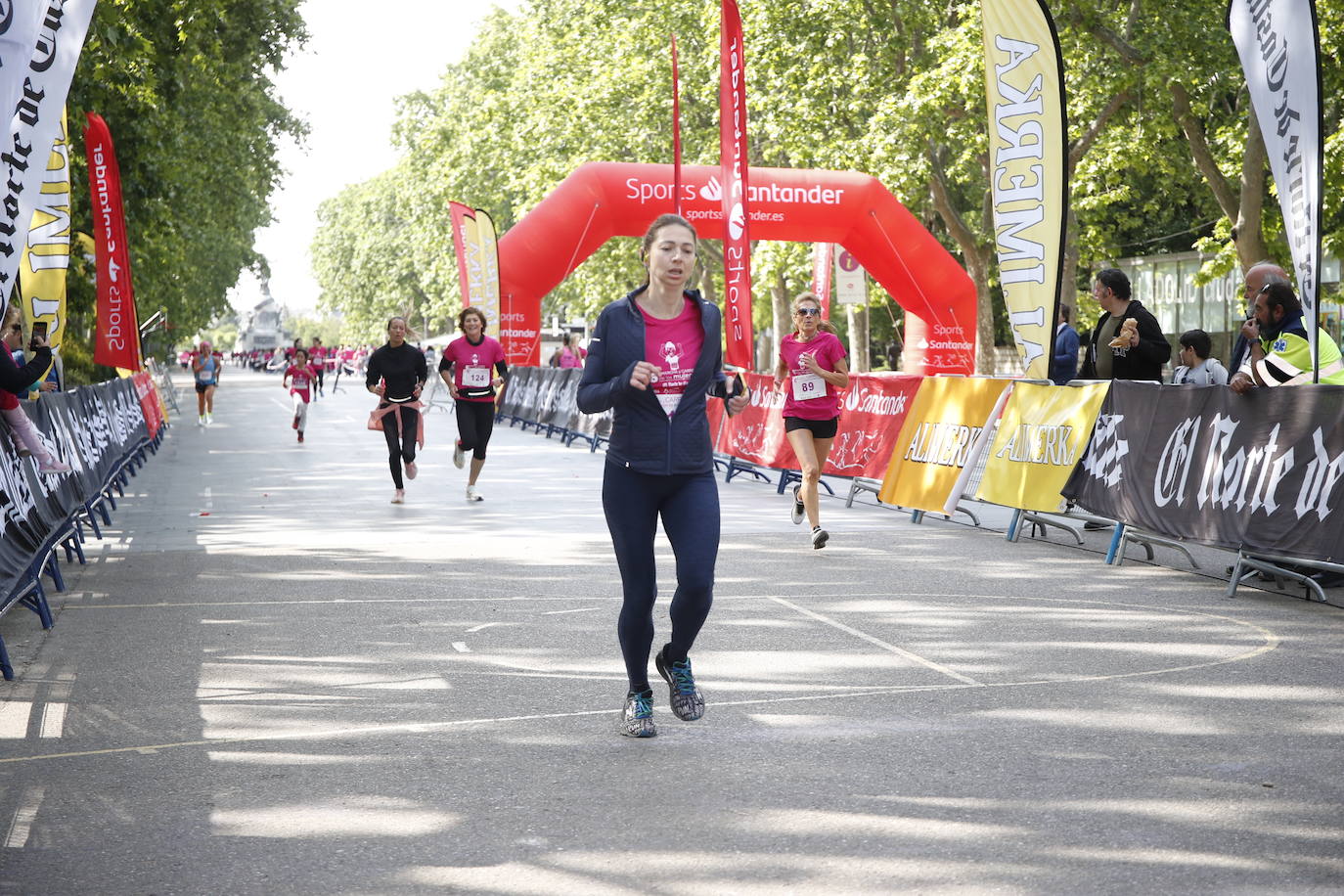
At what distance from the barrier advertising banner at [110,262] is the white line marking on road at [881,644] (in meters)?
12.5

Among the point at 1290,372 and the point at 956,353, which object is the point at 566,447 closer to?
the point at 956,353

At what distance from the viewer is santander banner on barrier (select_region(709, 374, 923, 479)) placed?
15.5 metres

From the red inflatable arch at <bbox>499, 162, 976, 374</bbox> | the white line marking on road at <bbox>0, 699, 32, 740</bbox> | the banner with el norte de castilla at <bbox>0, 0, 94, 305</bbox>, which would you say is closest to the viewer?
the white line marking on road at <bbox>0, 699, 32, 740</bbox>

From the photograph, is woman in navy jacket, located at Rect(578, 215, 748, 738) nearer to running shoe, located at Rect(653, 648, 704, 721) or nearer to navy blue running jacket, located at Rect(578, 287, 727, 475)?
navy blue running jacket, located at Rect(578, 287, 727, 475)

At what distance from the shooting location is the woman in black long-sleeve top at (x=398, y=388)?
16.1 metres

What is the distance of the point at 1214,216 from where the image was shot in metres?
41.8

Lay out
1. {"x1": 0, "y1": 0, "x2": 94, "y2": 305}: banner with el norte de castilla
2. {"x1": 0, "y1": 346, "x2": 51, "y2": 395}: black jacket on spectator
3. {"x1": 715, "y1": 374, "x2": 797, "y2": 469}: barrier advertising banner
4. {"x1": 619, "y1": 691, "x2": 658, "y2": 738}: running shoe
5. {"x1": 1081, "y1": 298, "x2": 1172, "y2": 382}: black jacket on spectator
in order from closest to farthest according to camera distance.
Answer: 1. {"x1": 619, "y1": 691, "x2": 658, "y2": 738}: running shoe
2. {"x1": 0, "y1": 346, "x2": 51, "y2": 395}: black jacket on spectator
3. {"x1": 0, "y1": 0, "x2": 94, "y2": 305}: banner with el norte de castilla
4. {"x1": 1081, "y1": 298, "x2": 1172, "y2": 382}: black jacket on spectator
5. {"x1": 715, "y1": 374, "x2": 797, "y2": 469}: barrier advertising banner

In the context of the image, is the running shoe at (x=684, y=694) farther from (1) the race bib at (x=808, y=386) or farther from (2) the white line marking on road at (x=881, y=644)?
(1) the race bib at (x=808, y=386)

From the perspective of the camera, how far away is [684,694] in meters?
6.22

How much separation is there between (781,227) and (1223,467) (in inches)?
699

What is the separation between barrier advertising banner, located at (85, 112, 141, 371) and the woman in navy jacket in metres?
14.8

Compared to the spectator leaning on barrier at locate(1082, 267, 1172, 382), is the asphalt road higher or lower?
lower

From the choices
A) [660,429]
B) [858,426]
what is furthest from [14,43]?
[858,426]

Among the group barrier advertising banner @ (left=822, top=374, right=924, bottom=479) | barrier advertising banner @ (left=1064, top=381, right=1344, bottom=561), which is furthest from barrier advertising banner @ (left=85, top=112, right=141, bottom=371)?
barrier advertising banner @ (left=1064, top=381, right=1344, bottom=561)
